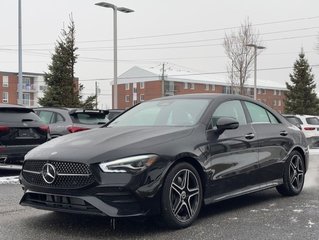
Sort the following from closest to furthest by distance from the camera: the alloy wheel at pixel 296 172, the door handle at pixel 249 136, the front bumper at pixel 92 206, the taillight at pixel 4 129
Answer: the front bumper at pixel 92 206 → the door handle at pixel 249 136 → the alloy wheel at pixel 296 172 → the taillight at pixel 4 129

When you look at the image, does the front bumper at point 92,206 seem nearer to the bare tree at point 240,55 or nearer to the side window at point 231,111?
the side window at point 231,111

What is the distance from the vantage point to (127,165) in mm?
4922

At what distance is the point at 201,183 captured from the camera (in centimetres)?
566

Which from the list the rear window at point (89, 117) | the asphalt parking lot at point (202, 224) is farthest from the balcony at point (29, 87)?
the asphalt parking lot at point (202, 224)

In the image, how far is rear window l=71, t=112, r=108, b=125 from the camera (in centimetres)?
1294

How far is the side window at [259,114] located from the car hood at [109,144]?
4.97 ft

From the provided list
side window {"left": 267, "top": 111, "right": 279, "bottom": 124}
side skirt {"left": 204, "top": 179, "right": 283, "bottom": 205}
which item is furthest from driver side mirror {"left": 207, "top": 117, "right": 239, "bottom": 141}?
side window {"left": 267, "top": 111, "right": 279, "bottom": 124}

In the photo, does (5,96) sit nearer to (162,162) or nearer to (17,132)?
(17,132)

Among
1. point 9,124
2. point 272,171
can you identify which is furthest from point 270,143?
point 9,124

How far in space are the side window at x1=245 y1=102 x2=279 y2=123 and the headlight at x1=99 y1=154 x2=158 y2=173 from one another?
2353 mm

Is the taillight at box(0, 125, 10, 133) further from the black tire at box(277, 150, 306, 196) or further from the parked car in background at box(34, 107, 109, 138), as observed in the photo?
the black tire at box(277, 150, 306, 196)

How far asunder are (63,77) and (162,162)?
23953 mm

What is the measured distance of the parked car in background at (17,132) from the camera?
9539mm

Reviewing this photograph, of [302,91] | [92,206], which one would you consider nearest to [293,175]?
[92,206]
